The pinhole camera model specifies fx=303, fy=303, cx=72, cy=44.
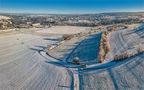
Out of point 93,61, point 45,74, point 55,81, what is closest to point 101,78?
point 55,81

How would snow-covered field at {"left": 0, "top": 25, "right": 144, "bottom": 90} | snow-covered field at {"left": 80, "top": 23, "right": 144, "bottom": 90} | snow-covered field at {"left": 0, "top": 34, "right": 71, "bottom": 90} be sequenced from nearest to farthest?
snow-covered field at {"left": 80, "top": 23, "right": 144, "bottom": 90} → snow-covered field at {"left": 0, "top": 25, "right": 144, "bottom": 90} → snow-covered field at {"left": 0, "top": 34, "right": 71, "bottom": 90}

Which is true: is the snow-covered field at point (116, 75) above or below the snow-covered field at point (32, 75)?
A: above

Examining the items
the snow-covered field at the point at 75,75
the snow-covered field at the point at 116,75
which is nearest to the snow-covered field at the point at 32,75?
the snow-covered field at the point at 75,75

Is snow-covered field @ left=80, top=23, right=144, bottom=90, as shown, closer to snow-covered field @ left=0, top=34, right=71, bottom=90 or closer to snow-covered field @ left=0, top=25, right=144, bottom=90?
snow-covered field @ left=0, top=25, right=144, bottom=90

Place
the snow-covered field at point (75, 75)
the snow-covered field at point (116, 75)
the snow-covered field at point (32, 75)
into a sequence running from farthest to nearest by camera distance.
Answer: the snow-covered field at point (32, 75) → the snow-covered field at point (75, 75) → the snow-covered field at point (116, 75)

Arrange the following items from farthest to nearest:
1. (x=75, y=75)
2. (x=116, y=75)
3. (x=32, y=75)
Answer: (x=32, y=75)
(x=75, y=75)
(x=116, y=75)

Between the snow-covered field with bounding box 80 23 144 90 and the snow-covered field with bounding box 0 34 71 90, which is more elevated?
the snow-covered field with bounding box 80 23 144 90

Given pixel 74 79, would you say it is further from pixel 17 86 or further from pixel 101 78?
pixel 17 86

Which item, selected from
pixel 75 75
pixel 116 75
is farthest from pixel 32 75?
pixel 116 75

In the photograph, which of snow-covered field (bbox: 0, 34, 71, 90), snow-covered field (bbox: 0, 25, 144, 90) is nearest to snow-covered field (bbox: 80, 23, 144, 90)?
snow-covered field (bbox: 0, 25, 144, 90)

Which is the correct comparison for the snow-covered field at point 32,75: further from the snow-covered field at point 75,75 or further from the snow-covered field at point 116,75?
the snow-covered field at point 116,75

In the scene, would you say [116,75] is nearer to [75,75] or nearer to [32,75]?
[75,75]

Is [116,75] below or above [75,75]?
above
